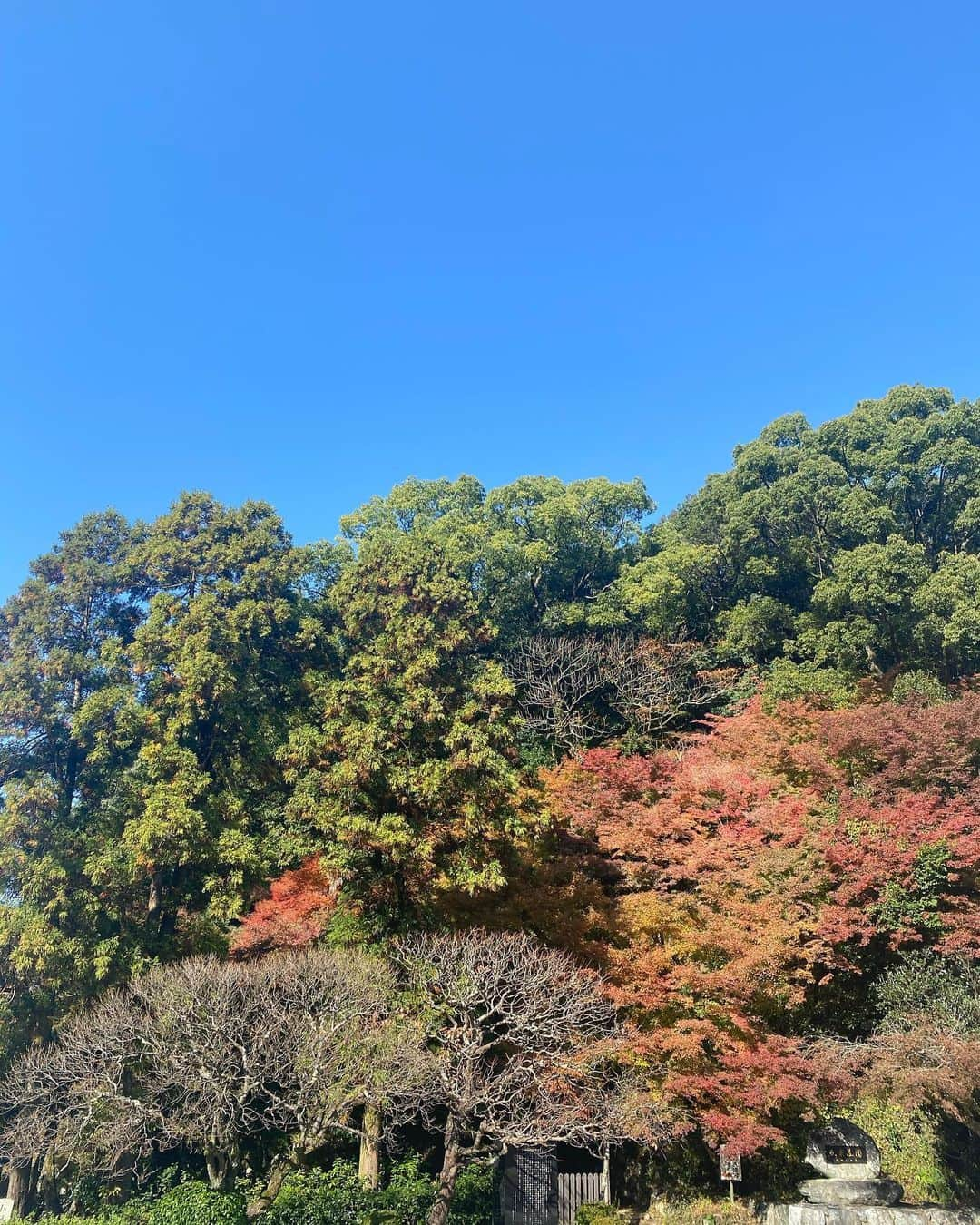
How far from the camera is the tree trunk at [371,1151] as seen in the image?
10.5 m

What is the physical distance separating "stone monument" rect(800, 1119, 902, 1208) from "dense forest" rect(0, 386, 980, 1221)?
52 centimetres

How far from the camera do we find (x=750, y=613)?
67.1ft

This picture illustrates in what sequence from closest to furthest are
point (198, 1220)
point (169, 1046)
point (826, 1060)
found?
point (198, 1220), point (169, 1046), point (826, 1060)

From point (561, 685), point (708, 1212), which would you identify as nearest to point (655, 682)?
point (561, 685)

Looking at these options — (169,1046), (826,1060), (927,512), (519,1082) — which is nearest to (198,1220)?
(169,1046)

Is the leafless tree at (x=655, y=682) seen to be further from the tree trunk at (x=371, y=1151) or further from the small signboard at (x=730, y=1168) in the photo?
the tree trunk at (x=371, y=1151)

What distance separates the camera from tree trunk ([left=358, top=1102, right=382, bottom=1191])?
10.5m

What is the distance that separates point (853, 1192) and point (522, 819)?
6.62 metres

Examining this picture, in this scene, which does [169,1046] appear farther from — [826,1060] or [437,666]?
[826,1060]

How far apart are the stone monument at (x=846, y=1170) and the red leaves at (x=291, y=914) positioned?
8.04 metres

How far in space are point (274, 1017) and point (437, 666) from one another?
19.6 feet

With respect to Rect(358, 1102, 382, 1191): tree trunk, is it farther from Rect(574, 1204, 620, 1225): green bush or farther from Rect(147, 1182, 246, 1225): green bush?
Rect(574, 1204, 620, 1225): green bush

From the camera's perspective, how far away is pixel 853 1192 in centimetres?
1052

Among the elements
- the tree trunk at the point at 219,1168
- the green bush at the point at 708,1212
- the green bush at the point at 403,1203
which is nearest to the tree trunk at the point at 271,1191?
the tree trunk at the point at 219,1168
